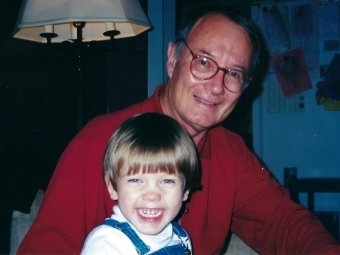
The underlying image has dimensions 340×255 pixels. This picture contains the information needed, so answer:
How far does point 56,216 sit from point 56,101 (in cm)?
121

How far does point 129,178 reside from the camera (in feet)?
3.11

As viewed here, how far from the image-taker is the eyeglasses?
1197 millimetres

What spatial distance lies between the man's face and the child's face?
0.30 meters

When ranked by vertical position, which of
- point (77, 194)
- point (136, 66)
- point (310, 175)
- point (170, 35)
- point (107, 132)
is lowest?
point (310, 175)

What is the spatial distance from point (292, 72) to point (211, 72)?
70.8 inches

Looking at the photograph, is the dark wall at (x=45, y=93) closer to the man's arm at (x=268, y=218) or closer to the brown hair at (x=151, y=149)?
the brown hair at (x=151, y=149)

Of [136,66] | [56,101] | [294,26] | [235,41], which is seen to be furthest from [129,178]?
[294,26]

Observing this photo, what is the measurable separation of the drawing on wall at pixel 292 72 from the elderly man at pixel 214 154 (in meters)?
1.63

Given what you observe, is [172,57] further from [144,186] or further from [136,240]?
[136,240]

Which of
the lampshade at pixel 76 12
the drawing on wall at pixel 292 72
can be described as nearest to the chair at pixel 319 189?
the drawing on wall at pixel 292 72

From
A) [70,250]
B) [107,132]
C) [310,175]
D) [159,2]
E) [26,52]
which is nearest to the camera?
[70,250]

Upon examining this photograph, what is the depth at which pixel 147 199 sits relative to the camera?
36.6 inches

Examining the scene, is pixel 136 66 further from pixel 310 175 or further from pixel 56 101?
pixel 310 175

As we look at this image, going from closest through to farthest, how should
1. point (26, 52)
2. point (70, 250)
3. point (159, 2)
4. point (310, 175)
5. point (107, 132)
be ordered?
point (70, 250) → point (107, 132) → point (26, 52) → point (159, 2) → point (310, 175)
